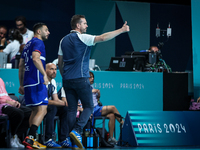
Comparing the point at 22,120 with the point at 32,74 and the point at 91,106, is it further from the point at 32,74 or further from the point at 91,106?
the point at 91,106

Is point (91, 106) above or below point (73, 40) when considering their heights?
below

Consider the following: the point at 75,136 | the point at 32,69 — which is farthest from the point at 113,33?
the point at 32,69

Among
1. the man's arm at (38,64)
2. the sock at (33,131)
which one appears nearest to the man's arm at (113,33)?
the man's arm at (38,64)

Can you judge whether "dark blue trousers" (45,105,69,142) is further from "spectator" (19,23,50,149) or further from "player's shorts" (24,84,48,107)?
"player's shorts" (24,84,48,107)

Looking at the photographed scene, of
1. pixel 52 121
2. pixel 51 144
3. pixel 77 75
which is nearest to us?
pixel 77 75

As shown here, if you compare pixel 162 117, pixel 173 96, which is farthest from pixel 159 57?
pixel 162 117

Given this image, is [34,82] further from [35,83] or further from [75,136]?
[75,136]

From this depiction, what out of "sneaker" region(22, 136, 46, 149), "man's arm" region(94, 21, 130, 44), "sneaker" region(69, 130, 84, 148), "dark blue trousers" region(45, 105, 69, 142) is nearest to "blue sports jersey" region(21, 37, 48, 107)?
"sneaker" region(22, 136, 46, 149)

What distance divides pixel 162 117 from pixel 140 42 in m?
6.15

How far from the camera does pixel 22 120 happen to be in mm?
5039

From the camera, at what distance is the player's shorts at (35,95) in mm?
4539

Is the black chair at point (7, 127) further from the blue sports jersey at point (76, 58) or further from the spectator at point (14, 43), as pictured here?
the spectator at point (14, 43)

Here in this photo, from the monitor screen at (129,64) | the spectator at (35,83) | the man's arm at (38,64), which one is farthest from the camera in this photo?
the monitor screen at (129,64)

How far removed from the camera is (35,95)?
4.55 metres
